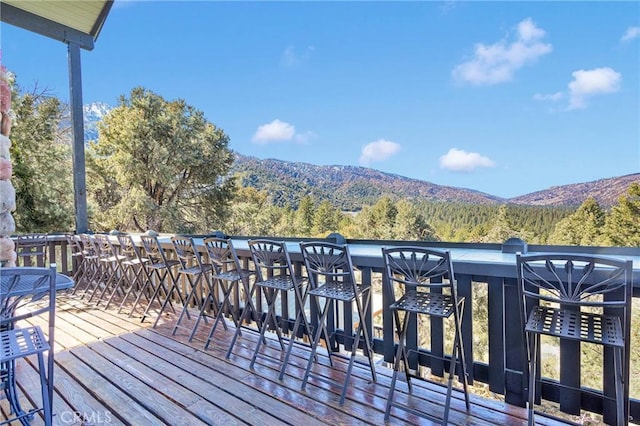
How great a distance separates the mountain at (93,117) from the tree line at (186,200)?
35 cm

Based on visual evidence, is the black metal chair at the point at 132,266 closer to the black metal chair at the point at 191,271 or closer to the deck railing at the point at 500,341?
the black metal chair at the point at 191,271

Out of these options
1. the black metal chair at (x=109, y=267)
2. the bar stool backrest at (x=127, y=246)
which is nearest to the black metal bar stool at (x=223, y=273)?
the bar stool backrest at (x=127, y=246)

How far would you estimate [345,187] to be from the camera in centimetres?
1377

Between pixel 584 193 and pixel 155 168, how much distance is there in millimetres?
15823

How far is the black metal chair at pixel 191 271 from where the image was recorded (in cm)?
341

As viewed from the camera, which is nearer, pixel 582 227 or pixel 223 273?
pixel 223 273

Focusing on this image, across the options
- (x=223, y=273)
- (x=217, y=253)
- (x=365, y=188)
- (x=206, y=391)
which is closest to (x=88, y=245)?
(x=217, y=253)

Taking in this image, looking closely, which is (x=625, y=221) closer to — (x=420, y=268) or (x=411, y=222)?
(x=411, y=222)

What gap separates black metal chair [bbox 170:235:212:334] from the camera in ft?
11.2

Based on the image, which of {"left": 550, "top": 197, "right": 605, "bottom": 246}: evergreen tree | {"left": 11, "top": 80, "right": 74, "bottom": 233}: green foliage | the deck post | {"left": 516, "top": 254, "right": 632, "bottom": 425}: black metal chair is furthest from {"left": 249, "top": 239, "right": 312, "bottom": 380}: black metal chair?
{"left": 11, "top": 80, "right": 74, "bottom": 233}: green foliage

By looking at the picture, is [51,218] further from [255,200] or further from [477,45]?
[477,45]

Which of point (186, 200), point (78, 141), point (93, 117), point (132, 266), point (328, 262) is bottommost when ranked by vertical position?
point (132, 266)

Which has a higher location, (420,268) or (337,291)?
(420,268)

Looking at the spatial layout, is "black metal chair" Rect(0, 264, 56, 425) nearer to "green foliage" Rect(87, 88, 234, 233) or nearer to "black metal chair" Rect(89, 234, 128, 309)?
"black metal chair" Rect(89, 234, 128, 309)
